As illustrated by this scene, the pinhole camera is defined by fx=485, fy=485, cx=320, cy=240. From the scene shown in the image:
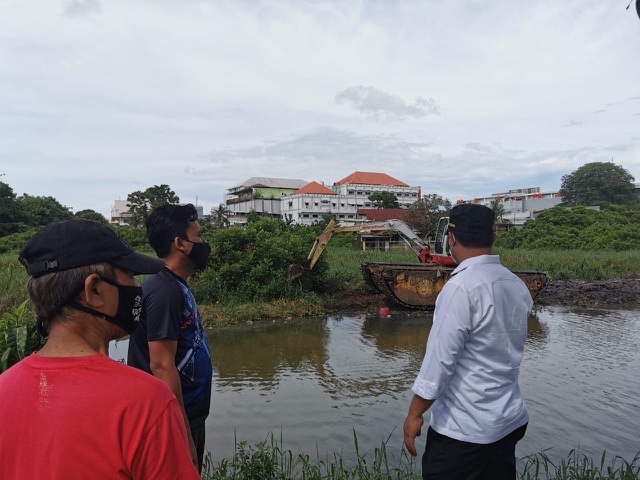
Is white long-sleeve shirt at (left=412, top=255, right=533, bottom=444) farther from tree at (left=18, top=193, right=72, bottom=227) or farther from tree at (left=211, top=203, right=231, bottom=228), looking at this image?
tree at (left=211, top=203, right=231, bottom=228)

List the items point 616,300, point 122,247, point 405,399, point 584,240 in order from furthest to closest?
point 584,240 < point 616,300 < point 405,399 < point 122,247

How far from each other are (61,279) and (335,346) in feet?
28.1

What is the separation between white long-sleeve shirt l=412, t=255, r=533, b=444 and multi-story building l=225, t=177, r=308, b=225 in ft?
220

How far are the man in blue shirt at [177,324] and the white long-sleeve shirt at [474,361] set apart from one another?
111 centimetres

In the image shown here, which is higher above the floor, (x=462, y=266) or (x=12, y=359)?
(x=462, y=266)

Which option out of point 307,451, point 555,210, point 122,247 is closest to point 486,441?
point 122,247

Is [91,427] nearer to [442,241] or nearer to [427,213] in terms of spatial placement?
[442,241]

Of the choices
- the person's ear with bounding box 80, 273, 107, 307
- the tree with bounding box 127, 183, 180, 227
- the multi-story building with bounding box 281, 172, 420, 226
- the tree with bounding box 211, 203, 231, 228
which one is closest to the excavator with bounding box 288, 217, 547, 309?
the person's ear with bounding box 80, 273, 107, 307

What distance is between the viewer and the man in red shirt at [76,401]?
44.9 inches

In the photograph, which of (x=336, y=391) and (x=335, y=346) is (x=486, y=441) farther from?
(x=335, y=346)

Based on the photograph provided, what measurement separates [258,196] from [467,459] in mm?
75621

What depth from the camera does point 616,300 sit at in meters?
16.1

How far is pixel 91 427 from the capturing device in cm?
113

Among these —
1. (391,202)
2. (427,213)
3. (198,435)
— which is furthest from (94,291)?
(391,202)
